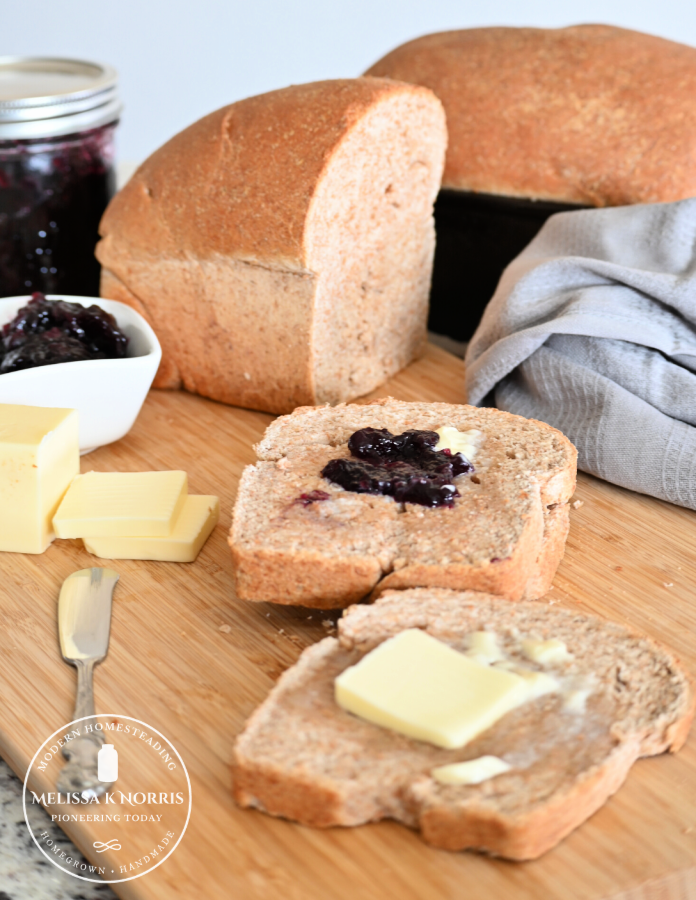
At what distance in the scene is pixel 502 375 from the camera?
9.47 ft

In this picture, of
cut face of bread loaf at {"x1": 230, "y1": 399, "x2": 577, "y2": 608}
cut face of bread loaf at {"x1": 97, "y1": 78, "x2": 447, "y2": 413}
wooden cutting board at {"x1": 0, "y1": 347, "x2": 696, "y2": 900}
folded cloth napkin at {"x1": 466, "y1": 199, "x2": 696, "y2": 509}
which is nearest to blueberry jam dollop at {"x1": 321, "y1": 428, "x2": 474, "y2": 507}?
cut face of bread loaf at {"x1": 230, "y1": 399, "x2": 577, "y2": 608}

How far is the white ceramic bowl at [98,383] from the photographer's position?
259cm

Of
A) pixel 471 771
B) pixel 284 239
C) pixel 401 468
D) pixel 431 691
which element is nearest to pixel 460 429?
pixel 401 468

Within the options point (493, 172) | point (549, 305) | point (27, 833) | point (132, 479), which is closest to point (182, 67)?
point (493, 172)

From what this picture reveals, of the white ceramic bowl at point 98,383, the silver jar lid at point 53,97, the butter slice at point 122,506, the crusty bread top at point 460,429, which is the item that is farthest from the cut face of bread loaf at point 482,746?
the silver jar lid at point 53,97

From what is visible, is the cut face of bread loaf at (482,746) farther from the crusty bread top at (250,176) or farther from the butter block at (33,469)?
the crusty bread top at (250,176)

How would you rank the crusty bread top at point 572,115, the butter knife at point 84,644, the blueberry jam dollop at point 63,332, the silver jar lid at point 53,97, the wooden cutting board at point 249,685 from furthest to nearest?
1. the crusty bread top at point 572,115
2. the silver jar lid at point 53,97
3. the blueberry jam dollop at point 63,332
4. the butter knife at point 84,644
5. the wooden cutting board at point 249,685

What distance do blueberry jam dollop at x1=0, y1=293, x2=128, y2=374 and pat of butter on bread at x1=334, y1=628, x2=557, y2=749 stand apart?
138cm

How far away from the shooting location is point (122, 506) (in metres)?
2.33

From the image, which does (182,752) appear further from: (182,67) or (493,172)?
(182,67)

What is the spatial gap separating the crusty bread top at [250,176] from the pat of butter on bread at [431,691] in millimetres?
1382

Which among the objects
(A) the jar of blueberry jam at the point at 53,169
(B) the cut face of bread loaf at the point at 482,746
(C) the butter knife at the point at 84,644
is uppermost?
(A) the jar of blueberry jam at the point at 53,169

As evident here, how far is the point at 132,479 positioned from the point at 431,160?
59.8 inches

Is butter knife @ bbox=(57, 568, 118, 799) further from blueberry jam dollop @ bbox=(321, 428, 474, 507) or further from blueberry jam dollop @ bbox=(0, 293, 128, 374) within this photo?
blueberry jam dollop @ bbox=(0, 293, 128, 374)
